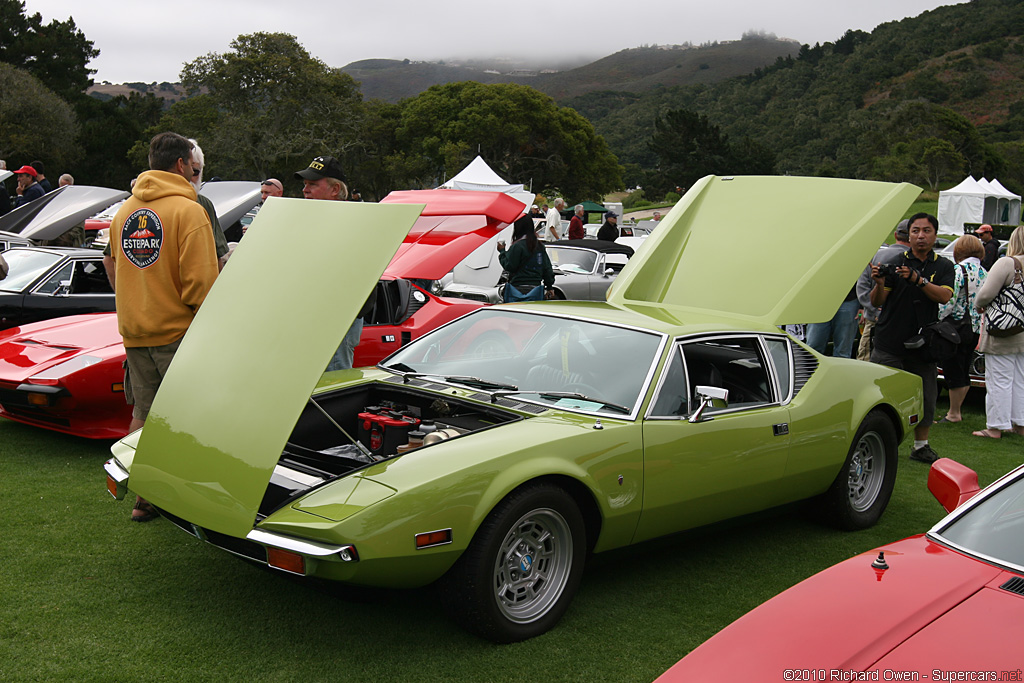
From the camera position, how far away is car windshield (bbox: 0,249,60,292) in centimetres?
770

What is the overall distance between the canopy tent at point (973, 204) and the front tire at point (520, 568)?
135ft

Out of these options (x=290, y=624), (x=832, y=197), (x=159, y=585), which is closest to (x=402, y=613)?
(x=290, y=624)

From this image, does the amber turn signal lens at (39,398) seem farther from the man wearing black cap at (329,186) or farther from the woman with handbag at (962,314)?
the woman with handbag at (962,314)

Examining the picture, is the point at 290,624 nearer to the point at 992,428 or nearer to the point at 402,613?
the point at 402,613

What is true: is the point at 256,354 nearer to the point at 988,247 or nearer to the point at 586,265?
the point at 988,247

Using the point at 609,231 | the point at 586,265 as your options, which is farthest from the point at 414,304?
the point at 609,231

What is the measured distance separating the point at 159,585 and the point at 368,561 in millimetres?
1446

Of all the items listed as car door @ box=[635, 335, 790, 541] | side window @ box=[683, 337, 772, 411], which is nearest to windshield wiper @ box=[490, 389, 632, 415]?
car door @ box=[635, 335, 790, 541]

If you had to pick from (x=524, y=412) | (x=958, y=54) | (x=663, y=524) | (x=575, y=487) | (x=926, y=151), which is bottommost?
(x=663, y=524)

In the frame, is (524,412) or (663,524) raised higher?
(524,412)

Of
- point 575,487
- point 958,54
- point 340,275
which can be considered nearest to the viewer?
point 340,275

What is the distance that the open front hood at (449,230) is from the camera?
782 cm

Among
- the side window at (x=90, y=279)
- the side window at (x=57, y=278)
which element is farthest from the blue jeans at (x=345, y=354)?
the side window at (x=57, y=278)

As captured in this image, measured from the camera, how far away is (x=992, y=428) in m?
7.52
